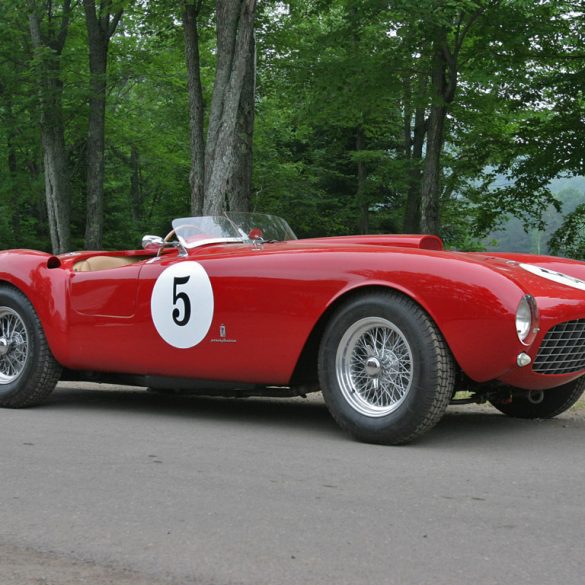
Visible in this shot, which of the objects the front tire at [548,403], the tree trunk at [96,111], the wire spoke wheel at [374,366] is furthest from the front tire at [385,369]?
the tree trunk at [96,111]

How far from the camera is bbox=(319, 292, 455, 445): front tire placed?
4355mm

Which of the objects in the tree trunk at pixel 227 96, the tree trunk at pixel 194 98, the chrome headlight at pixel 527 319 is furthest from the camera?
the tree trunk at pixel 194 98

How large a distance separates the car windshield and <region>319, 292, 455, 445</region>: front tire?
1389 millimetres

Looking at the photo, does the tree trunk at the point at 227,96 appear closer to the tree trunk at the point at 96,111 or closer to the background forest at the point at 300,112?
the background forest at the point at 300,112

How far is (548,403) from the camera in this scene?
18.3ft

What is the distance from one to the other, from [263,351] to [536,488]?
1.78 m

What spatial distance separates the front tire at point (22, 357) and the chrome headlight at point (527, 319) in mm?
3210

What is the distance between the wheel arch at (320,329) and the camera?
4490mm

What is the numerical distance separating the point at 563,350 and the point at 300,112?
14377mm

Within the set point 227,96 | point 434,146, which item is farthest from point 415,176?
point 227,96

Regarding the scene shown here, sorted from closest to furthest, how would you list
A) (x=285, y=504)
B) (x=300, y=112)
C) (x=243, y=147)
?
(x=285, y=504), (x=243, y=147), (x=300, y=112)

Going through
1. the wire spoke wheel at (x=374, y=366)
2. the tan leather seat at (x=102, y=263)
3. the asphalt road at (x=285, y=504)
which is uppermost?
the tan leather seat at (x=102, y=263)

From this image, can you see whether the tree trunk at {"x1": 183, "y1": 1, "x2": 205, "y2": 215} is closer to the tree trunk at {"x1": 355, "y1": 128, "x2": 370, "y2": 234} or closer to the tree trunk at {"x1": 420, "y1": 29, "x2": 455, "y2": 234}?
the tree trunk at {"x1": 420, "y1": 29, "x2": 455, "y2": 234}

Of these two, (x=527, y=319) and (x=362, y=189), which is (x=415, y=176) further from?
(x=527, y=319)
